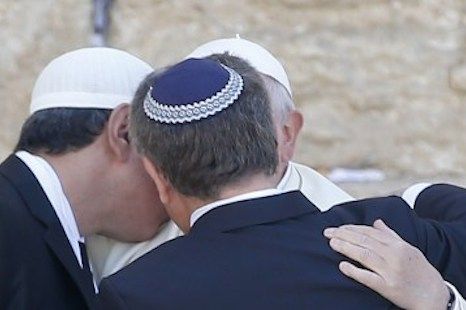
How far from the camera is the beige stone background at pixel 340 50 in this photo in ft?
10.8

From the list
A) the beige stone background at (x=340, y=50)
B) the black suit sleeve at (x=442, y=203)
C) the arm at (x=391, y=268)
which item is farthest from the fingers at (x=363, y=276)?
the beige stone background at (x=340, y=50)

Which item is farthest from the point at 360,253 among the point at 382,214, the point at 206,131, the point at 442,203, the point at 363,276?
the point at 442,203

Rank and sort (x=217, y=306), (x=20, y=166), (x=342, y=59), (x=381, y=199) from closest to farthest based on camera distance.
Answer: (x=217, y=306) < (x=381, y=199) < (x=20, y=166) < (x=342, y=59)

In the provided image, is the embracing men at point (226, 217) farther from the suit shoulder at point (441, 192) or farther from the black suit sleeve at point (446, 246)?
the suit shoulder at point (441, 192)

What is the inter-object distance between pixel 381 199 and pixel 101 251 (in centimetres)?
63

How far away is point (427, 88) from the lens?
332cm

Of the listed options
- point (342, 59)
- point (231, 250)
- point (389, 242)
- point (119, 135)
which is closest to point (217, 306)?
point (231, 250)

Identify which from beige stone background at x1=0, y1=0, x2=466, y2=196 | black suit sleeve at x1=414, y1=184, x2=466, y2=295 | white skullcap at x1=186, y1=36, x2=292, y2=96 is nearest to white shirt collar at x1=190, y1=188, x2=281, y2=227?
black suit sleeve at x1=414, y1=184, x2=466, y2=295

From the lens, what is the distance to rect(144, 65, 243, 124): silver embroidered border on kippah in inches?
66.9

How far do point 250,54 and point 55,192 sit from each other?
1.41 ft

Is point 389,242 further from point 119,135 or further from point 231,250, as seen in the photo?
point 119,135

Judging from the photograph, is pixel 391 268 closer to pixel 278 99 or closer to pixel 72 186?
pixel 278 99

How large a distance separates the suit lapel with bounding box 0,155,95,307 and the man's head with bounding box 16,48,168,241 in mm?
70

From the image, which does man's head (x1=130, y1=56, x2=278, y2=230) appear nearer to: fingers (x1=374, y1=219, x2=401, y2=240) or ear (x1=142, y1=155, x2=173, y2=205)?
ear (x1=142, y1=155, x2=173, y2=205)
